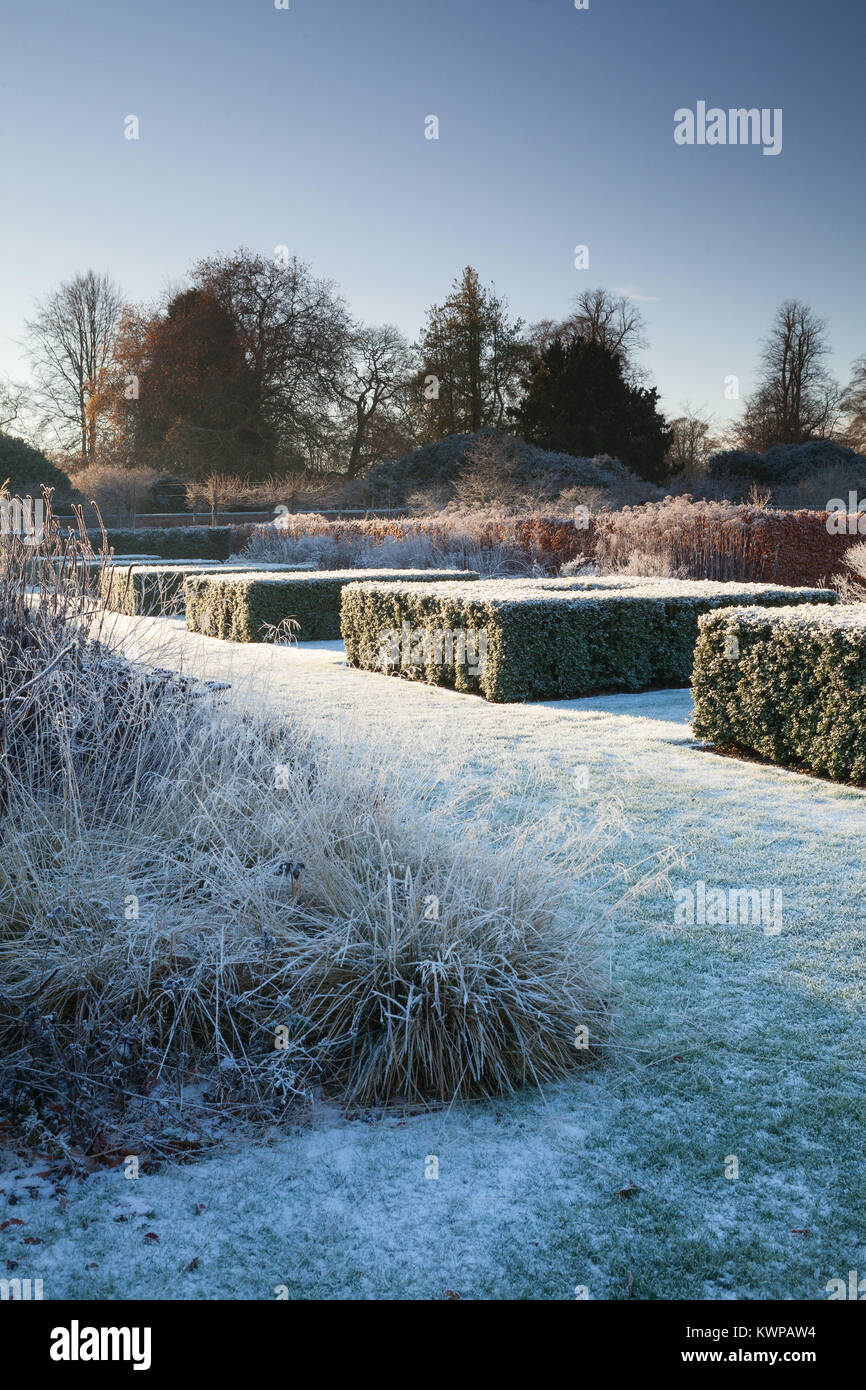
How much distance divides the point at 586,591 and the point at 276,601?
14.8 feet

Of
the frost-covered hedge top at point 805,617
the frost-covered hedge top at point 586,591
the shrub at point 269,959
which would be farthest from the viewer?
the frost-covered hedge top at point 586,591

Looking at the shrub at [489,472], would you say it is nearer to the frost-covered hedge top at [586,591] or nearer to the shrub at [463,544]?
the shrub at [463,544]

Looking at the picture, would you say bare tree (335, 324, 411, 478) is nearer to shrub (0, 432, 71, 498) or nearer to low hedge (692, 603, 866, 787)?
shrub (0, 432, 71, 498)

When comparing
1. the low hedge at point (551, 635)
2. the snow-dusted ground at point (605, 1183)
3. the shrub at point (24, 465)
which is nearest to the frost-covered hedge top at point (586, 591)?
the low hedge at point (551, 635)

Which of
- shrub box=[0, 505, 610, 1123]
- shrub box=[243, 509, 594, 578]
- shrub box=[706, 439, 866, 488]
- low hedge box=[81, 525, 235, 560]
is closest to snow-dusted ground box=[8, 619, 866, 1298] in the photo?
shrub box=[0, 505, 610, 1123]

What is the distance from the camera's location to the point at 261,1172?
228 centimetres

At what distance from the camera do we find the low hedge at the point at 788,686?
5594 millimetres

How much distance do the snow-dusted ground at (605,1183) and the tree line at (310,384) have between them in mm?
32039

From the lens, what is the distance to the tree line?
111 ft

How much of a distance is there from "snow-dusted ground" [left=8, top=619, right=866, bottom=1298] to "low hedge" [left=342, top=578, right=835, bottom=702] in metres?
4.85

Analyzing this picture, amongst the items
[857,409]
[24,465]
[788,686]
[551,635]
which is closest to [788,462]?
[857,409]
